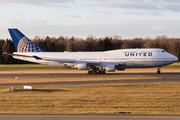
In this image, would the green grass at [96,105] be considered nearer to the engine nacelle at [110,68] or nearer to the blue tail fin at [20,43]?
the engine nacelle at [110,68]

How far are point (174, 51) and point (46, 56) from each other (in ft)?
229

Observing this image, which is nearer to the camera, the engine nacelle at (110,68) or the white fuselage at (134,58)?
the engine nacelle at (110,68)

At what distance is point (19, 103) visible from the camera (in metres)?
17.5

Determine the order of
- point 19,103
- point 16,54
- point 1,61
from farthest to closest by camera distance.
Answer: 1. point 1,61
2. point 16,54
3. point 19,103

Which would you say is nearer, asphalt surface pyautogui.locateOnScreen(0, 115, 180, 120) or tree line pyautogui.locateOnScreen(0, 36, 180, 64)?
asphalt surface pyautogui.locateOnScreen(0, 115, 180, 120)

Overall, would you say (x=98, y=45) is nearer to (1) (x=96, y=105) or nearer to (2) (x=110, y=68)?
(2) (x=110, y=68)

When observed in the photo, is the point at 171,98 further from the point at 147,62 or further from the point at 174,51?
the point at 174,51

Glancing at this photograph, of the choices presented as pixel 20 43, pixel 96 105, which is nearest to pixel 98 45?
pixel 20 43

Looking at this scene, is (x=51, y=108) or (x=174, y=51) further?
(x=174, y=51)

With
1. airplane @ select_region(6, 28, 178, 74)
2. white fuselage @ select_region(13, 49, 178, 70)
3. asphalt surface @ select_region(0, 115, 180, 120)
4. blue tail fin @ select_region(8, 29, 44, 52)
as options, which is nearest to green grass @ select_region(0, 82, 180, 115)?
asphalt surface @ select_region(0, 115, 180, 120)

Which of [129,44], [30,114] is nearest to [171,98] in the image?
[30,114]

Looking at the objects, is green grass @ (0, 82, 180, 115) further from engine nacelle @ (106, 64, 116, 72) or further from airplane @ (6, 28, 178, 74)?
airplane @ (6, 28, 178, 74)

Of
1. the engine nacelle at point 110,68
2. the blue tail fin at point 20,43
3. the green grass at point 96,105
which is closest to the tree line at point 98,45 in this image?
the blue tail fin at point 20,43

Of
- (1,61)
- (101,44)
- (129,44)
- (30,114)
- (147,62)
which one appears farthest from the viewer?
(129,44)
